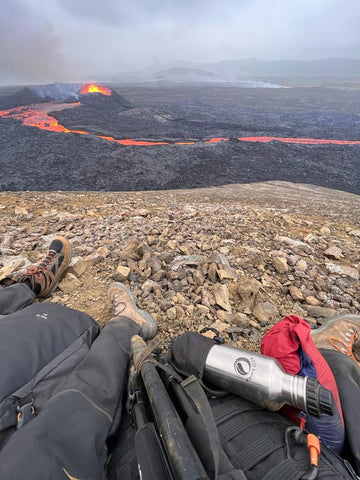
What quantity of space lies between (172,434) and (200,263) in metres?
1.90

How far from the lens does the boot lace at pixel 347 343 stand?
1.89 metres

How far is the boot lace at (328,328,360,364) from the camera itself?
1889 mm

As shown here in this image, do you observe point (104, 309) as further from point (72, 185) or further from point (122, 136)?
point (122, 136)

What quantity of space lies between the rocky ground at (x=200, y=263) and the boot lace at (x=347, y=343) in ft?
0.96

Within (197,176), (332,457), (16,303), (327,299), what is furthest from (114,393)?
(197,176)

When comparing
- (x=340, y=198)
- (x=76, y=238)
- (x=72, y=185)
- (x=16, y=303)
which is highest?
(x=16, y=303)

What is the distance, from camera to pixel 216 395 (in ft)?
4.26

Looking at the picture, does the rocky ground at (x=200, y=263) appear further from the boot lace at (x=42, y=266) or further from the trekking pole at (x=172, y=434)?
the trekking pole at (x=172, y=434)

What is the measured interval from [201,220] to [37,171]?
7.41 metres

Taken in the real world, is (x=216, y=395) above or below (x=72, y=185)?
above

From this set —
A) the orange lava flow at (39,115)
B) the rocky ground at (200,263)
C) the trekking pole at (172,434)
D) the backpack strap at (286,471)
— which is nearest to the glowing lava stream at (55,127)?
the orange lava flow at (39,115)

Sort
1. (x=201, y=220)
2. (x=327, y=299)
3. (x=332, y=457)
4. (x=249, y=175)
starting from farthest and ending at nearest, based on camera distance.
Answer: (x=249, y=175)
(x=201, y=220)
(x=327, y=299)
(x=332, y=457)

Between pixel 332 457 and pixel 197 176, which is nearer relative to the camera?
pixel 332 457

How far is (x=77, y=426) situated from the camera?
41.3 inches
